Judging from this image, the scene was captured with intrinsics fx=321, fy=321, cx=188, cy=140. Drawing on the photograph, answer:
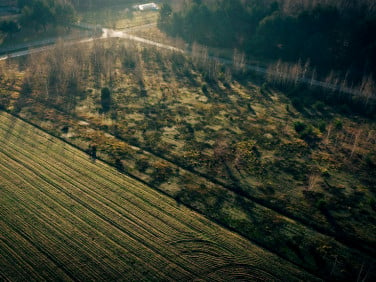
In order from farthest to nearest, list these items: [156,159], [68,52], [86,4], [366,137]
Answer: [86,4] < [68,52] < [366,137] < [156,159]

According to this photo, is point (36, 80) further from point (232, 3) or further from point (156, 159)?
point (232, 3)

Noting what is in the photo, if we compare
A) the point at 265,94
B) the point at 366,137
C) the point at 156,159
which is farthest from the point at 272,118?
the point at 156,159

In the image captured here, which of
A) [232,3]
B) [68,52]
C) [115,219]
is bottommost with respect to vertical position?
[115,219]

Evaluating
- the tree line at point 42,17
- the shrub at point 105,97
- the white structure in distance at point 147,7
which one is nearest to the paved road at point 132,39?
the tree line at point 42,17

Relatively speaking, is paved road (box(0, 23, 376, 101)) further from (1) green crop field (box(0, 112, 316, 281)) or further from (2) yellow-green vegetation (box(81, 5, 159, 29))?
(1) green crop field (box(0, 112, 316, 281))

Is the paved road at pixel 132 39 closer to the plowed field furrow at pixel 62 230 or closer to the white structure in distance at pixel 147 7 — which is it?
the white structure in distance at pixel 147 7

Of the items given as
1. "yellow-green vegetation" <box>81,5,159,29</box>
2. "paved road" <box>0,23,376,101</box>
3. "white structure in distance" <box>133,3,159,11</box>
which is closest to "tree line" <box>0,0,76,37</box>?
"paved road" <box>0,23,376,101</box>
